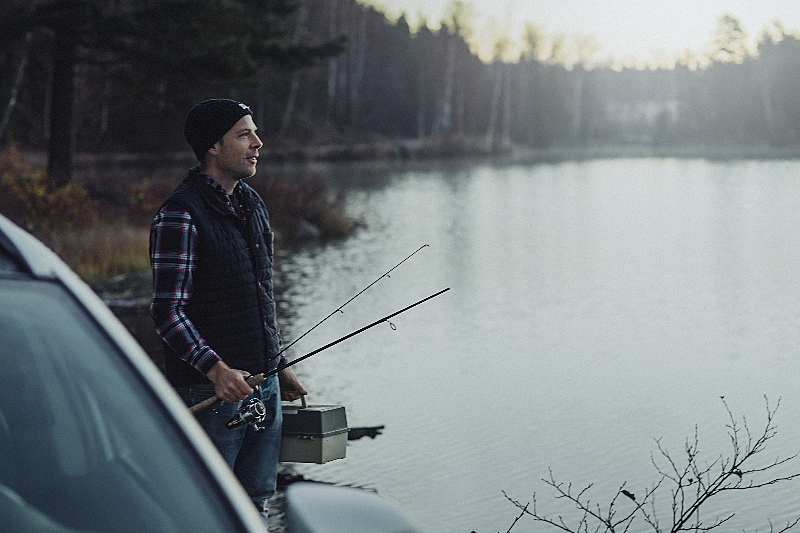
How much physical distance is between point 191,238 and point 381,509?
182 cm

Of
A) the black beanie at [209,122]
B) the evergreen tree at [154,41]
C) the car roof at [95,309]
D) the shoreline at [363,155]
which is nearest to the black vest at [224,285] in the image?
the black beanie at [209,122]

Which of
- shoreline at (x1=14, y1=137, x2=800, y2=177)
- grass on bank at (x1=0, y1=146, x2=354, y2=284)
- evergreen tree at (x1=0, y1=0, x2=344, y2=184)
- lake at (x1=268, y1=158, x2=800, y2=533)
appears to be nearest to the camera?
lake at (x1=268, y1=158, x2=800, y2=533)

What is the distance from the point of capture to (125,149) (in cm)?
4638

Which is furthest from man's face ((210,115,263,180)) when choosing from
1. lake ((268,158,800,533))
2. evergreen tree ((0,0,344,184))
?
evergreen tree ((0,0,344,184))

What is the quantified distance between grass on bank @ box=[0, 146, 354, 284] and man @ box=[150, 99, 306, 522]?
9653 millimetres

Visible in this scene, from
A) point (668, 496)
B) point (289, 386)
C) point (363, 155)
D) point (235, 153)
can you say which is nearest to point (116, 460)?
point (235, 153)

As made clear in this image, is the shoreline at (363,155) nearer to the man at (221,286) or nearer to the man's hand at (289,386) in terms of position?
the man's hand at (289,386)

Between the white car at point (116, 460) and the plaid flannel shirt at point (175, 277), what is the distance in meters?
1.39

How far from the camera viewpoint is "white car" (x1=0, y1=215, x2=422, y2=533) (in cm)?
163

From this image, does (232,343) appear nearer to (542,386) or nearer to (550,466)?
(550,466)

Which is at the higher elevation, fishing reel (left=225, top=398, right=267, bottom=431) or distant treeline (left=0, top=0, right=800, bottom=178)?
distant treeline (left=0, top=0, right=800, bottom=178)

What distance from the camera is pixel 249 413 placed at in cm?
337

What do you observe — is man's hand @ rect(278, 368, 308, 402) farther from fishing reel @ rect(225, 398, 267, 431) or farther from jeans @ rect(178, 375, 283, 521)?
fishing reel @ rect(225, 398, 267, 431)

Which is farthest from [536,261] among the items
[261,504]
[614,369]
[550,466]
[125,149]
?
[125,149]
